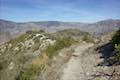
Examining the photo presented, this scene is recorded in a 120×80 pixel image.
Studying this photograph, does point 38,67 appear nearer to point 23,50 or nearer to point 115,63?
point 115,63

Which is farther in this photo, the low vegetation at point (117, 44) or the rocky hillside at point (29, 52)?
the rocky hillside at point (29, 52)

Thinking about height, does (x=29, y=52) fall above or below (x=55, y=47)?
below

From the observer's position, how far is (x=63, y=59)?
25.3 meters

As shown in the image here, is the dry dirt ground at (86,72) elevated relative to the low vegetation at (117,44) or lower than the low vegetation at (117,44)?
lower

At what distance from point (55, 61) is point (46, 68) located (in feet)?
11.5

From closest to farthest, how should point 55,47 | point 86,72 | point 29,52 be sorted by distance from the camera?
point 86,72
point 55,47
point 29,52

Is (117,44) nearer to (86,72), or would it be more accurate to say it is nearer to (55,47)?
(86,72)

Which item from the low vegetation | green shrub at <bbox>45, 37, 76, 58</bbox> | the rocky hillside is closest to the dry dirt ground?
the low vegetation

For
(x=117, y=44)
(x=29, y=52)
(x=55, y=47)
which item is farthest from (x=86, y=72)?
(x=29, y=52)

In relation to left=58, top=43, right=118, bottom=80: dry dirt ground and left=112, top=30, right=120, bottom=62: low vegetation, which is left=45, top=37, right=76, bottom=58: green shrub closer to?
left=58, top=43, right=118, bottom=80: dry dirt ground

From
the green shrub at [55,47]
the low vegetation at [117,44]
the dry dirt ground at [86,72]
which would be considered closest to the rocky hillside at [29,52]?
the green shrub at [55,47]

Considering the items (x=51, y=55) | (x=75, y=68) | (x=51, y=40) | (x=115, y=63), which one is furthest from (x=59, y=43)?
(x=115, y=63)

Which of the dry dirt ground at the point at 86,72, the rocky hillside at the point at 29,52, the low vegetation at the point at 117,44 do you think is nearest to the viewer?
the dry dirt ground at the point at 86,72

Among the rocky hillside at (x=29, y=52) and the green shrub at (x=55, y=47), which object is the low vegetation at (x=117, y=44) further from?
the green shrub at (x=55, y=47)
